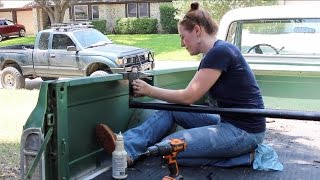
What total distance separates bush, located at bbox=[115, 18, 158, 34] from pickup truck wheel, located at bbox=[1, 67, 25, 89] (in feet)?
58.7

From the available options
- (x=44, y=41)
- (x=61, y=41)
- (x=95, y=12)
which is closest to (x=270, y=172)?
(x=61, y=41)

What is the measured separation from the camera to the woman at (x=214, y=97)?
118 inches

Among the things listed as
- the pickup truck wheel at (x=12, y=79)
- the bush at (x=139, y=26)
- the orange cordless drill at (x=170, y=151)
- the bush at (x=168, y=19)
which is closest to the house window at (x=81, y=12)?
the bush at (x=139, y=26)

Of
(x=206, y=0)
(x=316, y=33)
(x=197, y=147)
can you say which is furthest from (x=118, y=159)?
(x=206, y=0)

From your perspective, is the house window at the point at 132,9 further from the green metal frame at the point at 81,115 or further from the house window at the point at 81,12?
the green metal frame at the point at 81,115

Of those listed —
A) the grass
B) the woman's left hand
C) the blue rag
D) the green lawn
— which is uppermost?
the woman's left hand

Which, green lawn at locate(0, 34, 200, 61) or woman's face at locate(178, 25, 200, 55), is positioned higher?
woman's face at locate(178, 25, 200, 55)

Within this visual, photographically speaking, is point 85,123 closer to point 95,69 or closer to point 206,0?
point 95,69

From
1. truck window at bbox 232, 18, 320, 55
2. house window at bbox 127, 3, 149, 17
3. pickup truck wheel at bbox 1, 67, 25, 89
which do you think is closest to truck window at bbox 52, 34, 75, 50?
pickup truck wheel at bbox 1, 67, 25, 89

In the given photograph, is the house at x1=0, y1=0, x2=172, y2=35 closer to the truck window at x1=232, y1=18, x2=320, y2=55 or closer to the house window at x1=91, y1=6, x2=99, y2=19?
the house window at x1=91, y1=6, x2=99, y2=19

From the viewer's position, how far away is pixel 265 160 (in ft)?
10.3

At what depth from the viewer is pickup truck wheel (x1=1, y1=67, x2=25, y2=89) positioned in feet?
43.1

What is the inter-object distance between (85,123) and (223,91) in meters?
0.95

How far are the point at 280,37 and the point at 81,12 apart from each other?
3217cm
